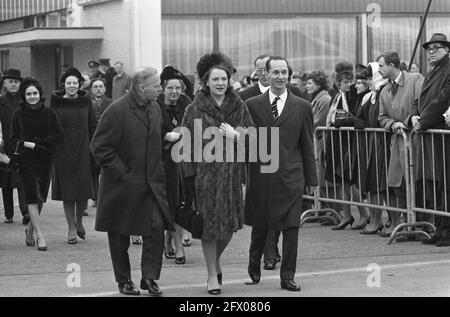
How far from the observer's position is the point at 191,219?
1032 centimetres

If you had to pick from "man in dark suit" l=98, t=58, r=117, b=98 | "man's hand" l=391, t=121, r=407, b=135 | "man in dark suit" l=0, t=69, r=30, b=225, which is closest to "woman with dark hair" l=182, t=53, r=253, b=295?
"man's hand" l=391, t=121, r=407, b=135

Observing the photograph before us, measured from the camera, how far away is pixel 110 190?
1035 cm

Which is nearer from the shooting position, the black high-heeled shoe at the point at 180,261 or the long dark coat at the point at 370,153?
the black high-heeled shoe at the point at 180,261

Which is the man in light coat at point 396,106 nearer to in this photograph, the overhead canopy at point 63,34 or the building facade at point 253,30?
the building facade at point 253,30

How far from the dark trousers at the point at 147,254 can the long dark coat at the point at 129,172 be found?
6cm

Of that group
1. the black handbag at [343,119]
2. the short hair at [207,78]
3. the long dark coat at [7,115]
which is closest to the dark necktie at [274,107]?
the short hair at [207,78]

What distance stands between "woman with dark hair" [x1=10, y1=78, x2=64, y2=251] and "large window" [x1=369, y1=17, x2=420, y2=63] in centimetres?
2066

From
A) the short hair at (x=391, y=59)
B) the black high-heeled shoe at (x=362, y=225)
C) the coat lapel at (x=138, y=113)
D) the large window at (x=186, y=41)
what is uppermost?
the large window at (x=186, y=41)

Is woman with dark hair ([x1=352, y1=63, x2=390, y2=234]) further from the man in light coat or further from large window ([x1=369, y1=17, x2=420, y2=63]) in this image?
large window ([x1=369, y1=17, x2=420, y2=63])

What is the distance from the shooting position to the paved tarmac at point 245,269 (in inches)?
407

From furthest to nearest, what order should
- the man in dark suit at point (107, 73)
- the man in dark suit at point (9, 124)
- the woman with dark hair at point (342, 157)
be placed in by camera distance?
the man in dark suit at point (107, 73)
the man in dark suit at point (9, 124)
the woman with dark hair at point (342, 157)

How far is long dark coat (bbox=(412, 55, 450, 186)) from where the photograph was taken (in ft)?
44.1

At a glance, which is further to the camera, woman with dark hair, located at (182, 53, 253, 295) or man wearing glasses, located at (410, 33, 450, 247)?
man wearing glasses, located at (410, 33, 450, 247)

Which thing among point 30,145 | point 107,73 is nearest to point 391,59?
point 30,145
